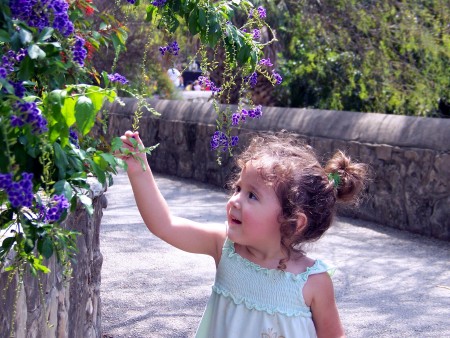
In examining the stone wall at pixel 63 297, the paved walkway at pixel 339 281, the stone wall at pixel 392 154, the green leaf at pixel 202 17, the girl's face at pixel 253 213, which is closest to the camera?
the stone wall at pixel 63 297

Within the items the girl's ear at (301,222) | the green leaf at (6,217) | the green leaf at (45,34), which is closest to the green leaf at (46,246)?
the green leaf at (6,217)

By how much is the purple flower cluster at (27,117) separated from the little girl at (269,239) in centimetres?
94

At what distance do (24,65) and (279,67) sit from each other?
10.1 metres

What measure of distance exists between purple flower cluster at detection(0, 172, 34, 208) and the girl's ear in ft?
3.75

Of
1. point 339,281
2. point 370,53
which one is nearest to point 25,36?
point 339,281

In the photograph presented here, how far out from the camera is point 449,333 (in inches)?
182

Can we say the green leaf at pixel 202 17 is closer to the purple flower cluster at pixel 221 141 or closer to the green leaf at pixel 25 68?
the purple flower cluster at pixel 221 141

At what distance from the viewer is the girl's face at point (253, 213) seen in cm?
255

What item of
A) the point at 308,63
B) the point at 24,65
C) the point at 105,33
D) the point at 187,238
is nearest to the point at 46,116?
the point at 24,65

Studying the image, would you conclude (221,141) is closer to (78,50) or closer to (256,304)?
(256,304)

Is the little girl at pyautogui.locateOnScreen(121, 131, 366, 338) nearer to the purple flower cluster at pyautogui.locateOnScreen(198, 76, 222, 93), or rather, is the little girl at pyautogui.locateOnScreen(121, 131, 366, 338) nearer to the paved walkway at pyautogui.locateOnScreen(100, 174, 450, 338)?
the purple flower cluster at pyautogui.locateOnScreen(198, 76, 222, 93)

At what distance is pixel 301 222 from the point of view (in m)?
2.61

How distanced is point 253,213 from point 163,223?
A: 285 millimetres

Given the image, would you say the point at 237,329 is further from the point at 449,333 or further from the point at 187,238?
the point at 449,333
